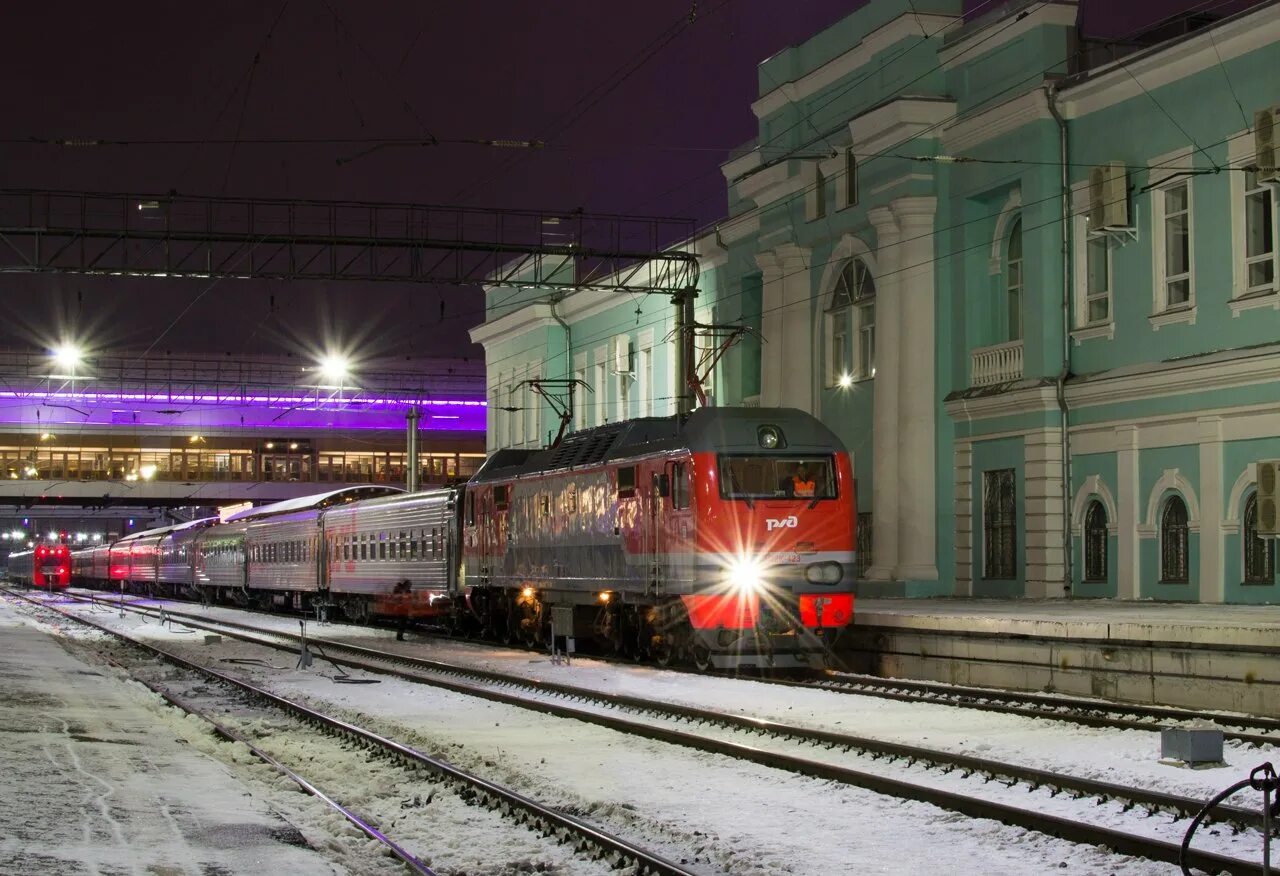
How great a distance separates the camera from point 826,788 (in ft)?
42.2

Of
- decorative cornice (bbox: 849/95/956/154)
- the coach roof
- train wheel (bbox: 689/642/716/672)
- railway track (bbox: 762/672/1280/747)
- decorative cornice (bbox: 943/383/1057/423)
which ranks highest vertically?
decorative cornice (bbox: 849/95/956/154)

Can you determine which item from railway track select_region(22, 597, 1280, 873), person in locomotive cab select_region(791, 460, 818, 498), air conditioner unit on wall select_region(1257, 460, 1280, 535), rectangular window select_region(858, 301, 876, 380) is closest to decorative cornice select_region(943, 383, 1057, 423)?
rectangular window select_region(858, 301, 876, 380)

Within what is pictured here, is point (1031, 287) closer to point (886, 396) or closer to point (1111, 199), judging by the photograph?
point (1111, 199)

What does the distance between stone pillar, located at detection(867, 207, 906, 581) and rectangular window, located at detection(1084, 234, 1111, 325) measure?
496cm

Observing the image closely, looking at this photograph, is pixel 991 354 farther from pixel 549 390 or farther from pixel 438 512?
pixel 549 390

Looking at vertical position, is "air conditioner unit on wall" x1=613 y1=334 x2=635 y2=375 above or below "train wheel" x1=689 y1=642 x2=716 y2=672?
above

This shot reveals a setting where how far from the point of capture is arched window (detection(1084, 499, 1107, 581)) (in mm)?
29266

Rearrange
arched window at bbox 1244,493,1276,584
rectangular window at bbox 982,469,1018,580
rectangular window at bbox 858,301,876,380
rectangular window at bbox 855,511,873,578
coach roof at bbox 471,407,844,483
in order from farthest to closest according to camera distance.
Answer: rectangular window at bbox 858,301,876,380
rectangular window at bbox 855,511,873,578
rectangular window at bbox 982,469,1018,580
arched window at bbox 1244,493,1276,584
coach roof at bbox 471,407,844,483

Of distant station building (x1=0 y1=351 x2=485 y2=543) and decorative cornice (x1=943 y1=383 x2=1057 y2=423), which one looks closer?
decorative cornice (x1=943 y1=383 x2=1057 y2=423)

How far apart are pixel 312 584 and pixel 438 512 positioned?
12.4 metres

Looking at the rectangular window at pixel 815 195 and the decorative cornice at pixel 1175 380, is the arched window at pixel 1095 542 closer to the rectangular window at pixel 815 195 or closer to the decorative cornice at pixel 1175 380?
the decorative cornice at pixel 1175 380

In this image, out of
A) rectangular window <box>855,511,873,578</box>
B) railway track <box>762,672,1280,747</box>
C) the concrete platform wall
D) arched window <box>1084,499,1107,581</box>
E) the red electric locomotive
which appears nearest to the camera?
railway track <box>762,672,1280,747</box>

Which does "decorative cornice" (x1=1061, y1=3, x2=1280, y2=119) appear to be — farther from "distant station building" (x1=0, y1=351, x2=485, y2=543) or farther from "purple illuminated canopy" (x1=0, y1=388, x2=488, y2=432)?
"purple illuminated canopy" (x1=0, y1=388, x2=488, y2=432)

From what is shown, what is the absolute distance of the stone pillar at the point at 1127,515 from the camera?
28.2 meters
